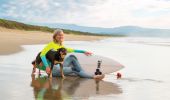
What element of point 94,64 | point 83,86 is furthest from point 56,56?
point 83,86

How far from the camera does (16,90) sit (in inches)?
359

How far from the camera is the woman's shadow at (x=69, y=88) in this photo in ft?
28.9

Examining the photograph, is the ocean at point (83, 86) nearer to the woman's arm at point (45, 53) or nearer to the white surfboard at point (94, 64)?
the white surfboard at point (94, 64)

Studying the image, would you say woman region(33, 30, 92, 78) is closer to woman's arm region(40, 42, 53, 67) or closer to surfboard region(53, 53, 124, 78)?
woman's arm region(40, 42, 53, 67)

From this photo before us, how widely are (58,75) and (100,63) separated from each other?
1307 mm

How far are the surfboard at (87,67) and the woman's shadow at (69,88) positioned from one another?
0.34m

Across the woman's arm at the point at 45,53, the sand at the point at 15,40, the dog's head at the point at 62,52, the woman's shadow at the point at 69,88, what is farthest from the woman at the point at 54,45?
the sand at the point at 15,40

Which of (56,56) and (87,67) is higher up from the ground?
(56,56)

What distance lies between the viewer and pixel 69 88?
9.93 metres

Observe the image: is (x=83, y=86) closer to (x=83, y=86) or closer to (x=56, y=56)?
(x=83, y=86)

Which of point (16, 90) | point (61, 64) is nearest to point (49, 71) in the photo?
point (61, 64)

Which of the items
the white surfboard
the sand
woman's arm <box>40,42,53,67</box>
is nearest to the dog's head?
woman's arm <box>40,42,53,67</box>

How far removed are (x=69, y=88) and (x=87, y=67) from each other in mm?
2713

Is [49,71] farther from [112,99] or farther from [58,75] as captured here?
[112,99]
